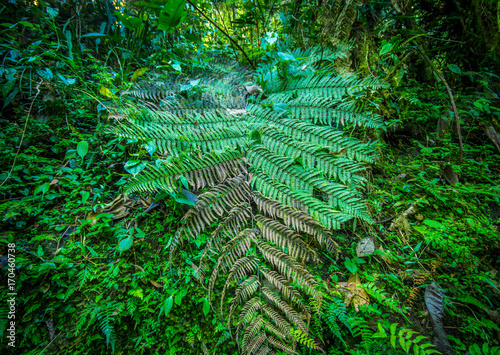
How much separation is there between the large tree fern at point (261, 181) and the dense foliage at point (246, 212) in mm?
11

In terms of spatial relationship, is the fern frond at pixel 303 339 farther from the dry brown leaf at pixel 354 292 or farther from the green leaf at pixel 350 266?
the green leaf at pixel 350 266

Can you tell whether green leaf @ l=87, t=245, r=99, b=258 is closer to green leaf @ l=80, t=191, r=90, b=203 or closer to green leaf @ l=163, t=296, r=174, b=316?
green leaf @ l=80, t=191, r=90, b=203

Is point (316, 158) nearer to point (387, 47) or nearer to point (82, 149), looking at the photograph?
point (387, 47)

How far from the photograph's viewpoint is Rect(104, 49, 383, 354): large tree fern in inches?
41.5

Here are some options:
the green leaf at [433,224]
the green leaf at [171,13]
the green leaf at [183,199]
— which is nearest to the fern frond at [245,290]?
the green leaf at [183,199]

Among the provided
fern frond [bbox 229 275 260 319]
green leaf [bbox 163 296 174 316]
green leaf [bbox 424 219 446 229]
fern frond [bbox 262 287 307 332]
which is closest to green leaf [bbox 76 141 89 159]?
green leaf [bbox 163 296 174 316]

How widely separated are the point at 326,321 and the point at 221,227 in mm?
865

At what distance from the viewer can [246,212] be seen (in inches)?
47.2

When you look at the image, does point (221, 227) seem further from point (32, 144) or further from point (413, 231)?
point (32, 144)

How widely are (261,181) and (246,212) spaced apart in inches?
8.0

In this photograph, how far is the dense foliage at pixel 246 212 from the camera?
1.12 m

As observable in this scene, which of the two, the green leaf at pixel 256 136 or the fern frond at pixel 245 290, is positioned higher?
the green leaf at pixel 256 136

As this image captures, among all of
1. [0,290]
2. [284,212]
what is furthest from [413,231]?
[0,290]

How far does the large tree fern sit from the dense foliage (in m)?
0.01
